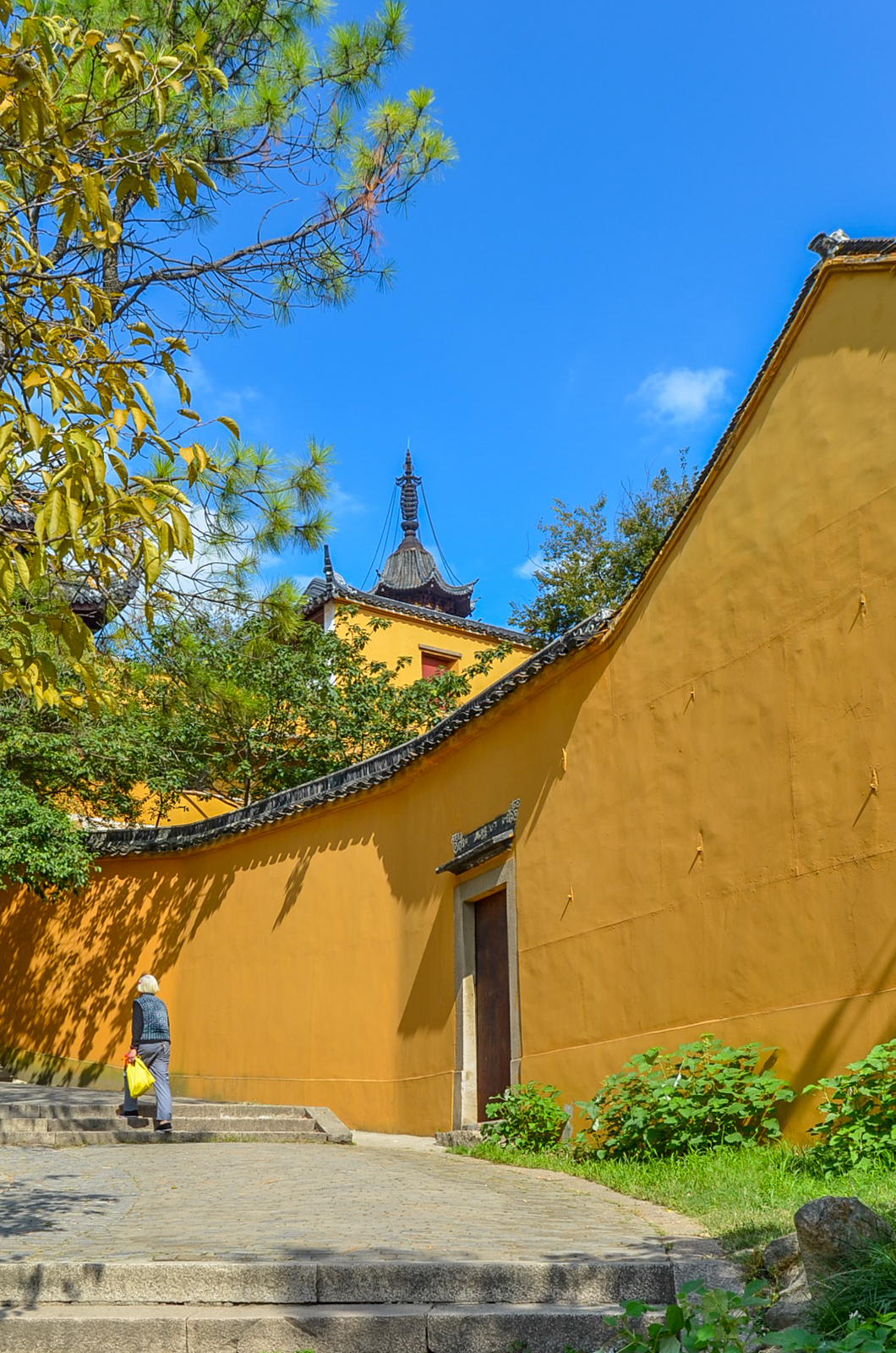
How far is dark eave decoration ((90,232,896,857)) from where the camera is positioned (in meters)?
7.11

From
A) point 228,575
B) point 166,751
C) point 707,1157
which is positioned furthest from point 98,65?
point 166,751

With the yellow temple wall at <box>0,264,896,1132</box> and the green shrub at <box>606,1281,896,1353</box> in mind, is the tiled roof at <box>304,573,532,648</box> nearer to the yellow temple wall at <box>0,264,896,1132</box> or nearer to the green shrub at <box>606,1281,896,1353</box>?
the yellow temple wall at <box>0,264,896,1132</box>

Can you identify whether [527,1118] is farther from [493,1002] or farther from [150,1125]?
[150,1125]

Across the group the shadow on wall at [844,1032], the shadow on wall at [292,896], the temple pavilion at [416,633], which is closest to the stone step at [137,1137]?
the shadow on wall at [292,896]

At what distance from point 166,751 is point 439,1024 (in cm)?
518

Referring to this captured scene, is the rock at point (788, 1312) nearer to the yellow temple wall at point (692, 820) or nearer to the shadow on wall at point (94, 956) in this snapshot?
the yellow temple wall at point (692, 820)

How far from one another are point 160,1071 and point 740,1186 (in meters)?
5.23

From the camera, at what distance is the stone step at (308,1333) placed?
13.2 feet

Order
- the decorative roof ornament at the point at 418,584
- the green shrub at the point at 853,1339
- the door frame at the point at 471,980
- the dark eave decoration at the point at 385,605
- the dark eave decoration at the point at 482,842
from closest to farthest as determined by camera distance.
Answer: the green shrub at the point at 853,1339
the door frame at the point at 471,980
the dark eave decoration at the point at 482,842
the dark eave decoration at the point at 385,605
the decorative roof ornament at the point at 418,584

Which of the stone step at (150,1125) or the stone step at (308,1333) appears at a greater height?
the stone step at (150,1125)

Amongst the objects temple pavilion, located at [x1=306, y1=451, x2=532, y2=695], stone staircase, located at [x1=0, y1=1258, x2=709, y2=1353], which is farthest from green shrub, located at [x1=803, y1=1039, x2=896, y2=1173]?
temple pavilion, located at [x1=306, y1=451, x2=532, y2=695]

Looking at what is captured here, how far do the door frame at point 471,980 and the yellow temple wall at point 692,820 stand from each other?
14 cm

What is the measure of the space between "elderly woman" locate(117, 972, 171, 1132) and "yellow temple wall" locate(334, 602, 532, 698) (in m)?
12.9

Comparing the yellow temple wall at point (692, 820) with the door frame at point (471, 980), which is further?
the door frame at point (471, 980)
